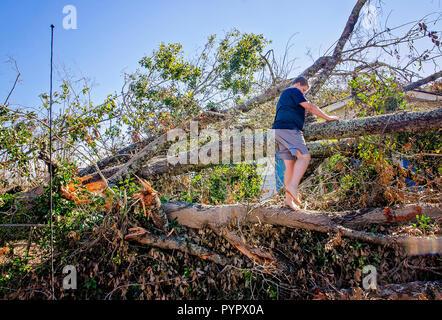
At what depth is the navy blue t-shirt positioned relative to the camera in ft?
13.0

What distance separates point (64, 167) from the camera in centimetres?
432

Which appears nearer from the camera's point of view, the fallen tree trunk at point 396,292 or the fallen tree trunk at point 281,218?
the fallen tree trunk at point 396,292

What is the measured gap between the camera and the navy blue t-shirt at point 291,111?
397 centimetres

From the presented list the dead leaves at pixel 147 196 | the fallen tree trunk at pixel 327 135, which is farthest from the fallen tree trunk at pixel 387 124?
the dead leaves at pixel 147 196

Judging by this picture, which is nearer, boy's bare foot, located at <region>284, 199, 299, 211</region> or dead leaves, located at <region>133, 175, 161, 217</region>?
dead leaves, located at <region>133, 175, 161, 217</region>

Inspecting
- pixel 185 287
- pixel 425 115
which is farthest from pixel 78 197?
pixel 425 115

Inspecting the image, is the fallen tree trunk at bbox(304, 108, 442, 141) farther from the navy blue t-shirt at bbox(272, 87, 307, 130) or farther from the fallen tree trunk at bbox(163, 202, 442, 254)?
the fallen tree trunk at bbox(163, 202, 442, 254)

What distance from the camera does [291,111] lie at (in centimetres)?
402

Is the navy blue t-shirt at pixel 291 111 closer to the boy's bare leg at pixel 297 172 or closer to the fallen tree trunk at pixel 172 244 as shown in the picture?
the boy's bare leg at pixel 297 172

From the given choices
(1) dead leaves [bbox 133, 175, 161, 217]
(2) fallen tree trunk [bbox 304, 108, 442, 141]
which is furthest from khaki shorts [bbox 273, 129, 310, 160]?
(1) dead leaves [bbox 133, 175, 161, 217]

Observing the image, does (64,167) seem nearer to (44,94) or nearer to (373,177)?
(44,94)

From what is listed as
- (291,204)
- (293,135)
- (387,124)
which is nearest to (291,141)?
(293,135)
